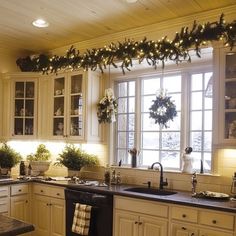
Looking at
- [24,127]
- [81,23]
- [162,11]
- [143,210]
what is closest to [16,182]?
[24,127]

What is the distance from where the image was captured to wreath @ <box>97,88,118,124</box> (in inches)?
175

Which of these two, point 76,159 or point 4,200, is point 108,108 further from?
point 4,200

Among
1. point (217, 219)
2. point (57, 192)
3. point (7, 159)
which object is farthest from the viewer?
point (7, 159)

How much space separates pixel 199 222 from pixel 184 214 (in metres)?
0.15

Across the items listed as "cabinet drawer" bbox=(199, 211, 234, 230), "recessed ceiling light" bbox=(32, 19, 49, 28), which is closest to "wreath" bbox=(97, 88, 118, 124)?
"recessed ceiling light" bbox=(32, 19, 49, 28)

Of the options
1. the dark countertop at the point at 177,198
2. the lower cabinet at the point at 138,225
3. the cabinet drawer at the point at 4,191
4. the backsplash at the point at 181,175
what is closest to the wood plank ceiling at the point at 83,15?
the backsplash at the point at 181,175

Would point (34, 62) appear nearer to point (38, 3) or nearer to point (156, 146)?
point (38, 3)

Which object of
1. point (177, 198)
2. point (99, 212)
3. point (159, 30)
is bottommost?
point (99, 212)

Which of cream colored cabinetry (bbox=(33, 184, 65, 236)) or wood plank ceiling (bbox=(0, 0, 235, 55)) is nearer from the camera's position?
wood plank ceiling (bbox=(0, 0, 235, 55))

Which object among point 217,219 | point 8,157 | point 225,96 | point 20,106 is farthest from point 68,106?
point 217,219

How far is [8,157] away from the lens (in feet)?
15.9

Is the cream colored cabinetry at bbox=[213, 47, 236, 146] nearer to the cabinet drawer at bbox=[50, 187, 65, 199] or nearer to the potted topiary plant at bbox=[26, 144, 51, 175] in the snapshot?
the cabinet drawer at bbox=[50, 187, 65, 199]

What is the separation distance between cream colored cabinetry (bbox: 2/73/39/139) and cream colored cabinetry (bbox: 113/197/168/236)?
211 cm

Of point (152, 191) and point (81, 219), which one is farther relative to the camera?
point (152, 191)
